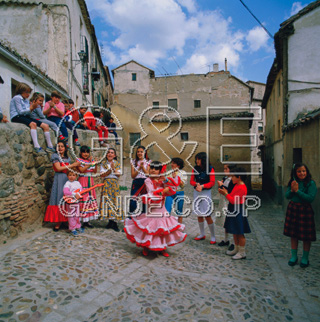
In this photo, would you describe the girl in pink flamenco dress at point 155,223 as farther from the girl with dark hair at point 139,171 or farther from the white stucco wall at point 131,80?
the white stucco wall at point 131,80

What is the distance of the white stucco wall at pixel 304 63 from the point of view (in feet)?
34.4

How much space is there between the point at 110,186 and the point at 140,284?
2.69 m

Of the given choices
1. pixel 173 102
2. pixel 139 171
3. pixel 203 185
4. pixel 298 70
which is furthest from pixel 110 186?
pixel 173 102

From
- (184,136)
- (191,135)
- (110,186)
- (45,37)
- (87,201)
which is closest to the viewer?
(87,201)

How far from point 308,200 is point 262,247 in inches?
77.8

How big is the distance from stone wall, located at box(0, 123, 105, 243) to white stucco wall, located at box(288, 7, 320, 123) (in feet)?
32.7

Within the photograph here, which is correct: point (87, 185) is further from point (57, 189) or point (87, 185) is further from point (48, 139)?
point (48, 139)

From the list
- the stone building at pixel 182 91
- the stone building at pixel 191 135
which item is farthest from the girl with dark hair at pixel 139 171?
the stone building at pixel 182 91

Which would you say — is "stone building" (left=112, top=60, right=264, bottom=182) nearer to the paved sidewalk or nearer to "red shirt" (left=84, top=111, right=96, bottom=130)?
"red shirt" (left=84, top=111, right=96, bottom=130)

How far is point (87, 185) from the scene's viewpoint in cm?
564

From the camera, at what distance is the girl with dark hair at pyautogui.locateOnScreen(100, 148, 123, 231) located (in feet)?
19.0

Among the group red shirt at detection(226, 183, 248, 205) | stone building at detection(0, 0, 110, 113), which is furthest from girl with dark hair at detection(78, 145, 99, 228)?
stone building at detection(0, 0, 110, 113)

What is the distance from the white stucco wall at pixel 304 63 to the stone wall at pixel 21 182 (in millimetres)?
9967

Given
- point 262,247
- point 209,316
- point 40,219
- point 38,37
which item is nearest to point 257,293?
point 209,316
